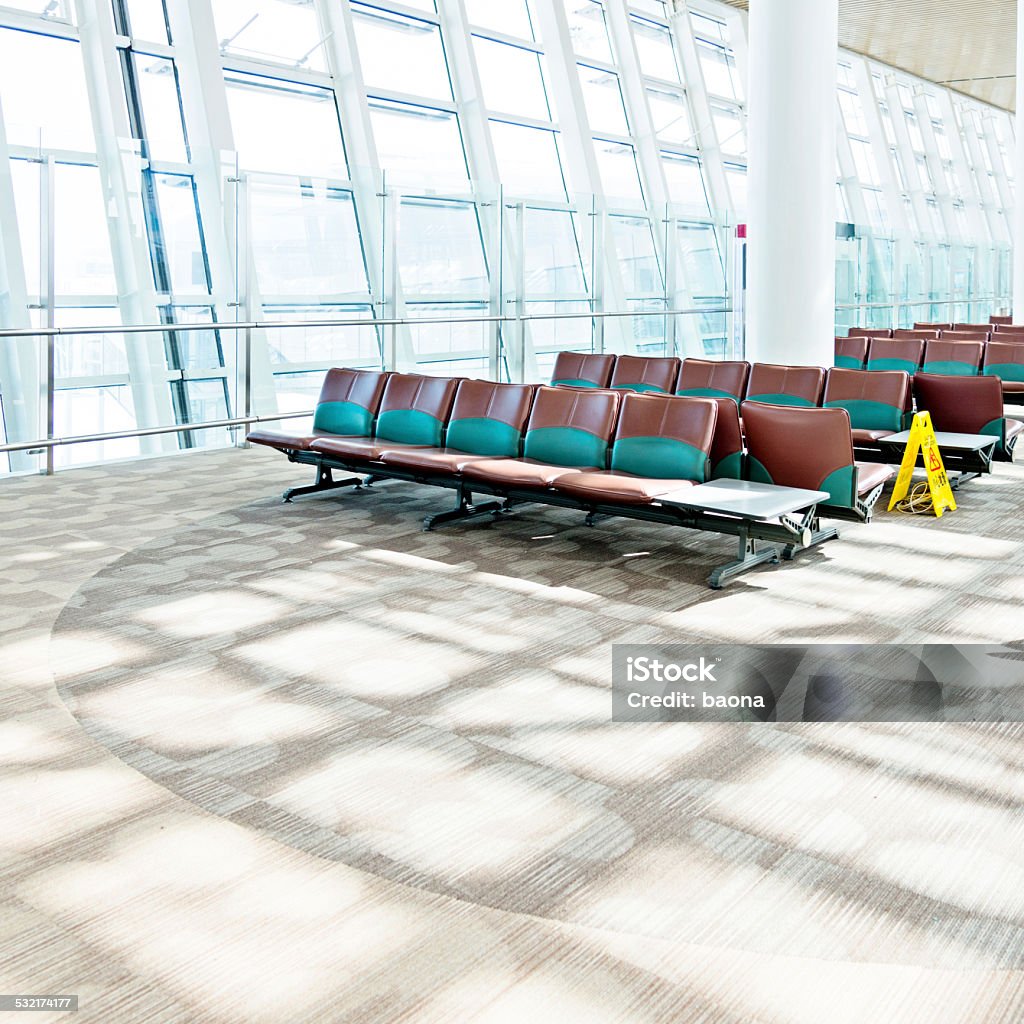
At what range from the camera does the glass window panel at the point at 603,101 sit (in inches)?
591

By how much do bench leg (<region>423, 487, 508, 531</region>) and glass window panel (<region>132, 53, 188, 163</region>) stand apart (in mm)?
5291

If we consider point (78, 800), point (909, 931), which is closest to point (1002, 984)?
point (909, 931)

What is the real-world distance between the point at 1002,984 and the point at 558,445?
4366mm

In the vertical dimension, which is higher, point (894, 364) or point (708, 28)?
point (708, 28)

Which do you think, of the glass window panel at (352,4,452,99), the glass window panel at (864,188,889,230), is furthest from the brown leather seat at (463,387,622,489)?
the glass window panel at (864,188,889,230)

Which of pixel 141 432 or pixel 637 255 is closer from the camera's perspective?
pixel 141 432

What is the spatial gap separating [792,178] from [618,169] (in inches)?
293

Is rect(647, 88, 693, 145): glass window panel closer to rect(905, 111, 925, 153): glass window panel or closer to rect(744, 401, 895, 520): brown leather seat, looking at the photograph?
rect(905, 111, 925, 153): glass window panel

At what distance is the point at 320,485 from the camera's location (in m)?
7.35

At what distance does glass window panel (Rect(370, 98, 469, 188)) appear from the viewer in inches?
480

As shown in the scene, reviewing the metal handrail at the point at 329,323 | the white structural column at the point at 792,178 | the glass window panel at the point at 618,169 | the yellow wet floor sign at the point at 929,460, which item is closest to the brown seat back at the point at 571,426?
the yellow wet floor sign at the point at 929,460

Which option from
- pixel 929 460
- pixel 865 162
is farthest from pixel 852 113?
pixel 929 460

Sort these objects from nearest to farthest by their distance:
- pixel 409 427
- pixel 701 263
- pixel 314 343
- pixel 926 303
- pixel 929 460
Answer: 1. pixel 929 460
2. pixel 409 427
3. pixel 314 343
4. pixel 701 263
5. pixel 926 303

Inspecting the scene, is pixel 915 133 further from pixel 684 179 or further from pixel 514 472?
pixel 514 472
